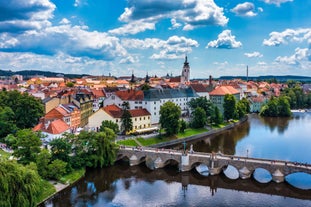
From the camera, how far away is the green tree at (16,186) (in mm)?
30484

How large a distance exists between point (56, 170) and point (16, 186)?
13.0m

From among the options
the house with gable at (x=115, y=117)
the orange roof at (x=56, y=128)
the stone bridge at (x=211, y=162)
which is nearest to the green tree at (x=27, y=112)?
the orange roof at (x=56, y=128)

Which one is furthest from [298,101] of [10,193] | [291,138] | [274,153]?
[10,193]

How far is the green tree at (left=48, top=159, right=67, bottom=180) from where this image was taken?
44.9m

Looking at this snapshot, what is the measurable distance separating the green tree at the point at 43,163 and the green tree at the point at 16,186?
10.1m

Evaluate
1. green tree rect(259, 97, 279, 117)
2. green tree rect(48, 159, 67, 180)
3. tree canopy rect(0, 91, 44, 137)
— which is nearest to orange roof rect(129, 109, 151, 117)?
tree canopy rect(0, 91, 44, 137)

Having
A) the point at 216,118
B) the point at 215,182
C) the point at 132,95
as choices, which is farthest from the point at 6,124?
the point at 216,118

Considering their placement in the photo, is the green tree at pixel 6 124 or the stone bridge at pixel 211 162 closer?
the stone bridge at pixel 211 162

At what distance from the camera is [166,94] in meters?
92.8

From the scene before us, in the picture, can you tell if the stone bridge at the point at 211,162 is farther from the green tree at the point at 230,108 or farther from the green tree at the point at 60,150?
the green tree at the point at 230,108

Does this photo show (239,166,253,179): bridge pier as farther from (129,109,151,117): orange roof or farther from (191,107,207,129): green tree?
(191,107,207,129): green tree

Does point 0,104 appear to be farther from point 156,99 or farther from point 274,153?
point 274,153

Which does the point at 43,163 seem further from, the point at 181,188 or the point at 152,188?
the point at 181,188

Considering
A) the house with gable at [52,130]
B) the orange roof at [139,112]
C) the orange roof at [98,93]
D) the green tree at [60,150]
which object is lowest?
the green tree at [60,150]
